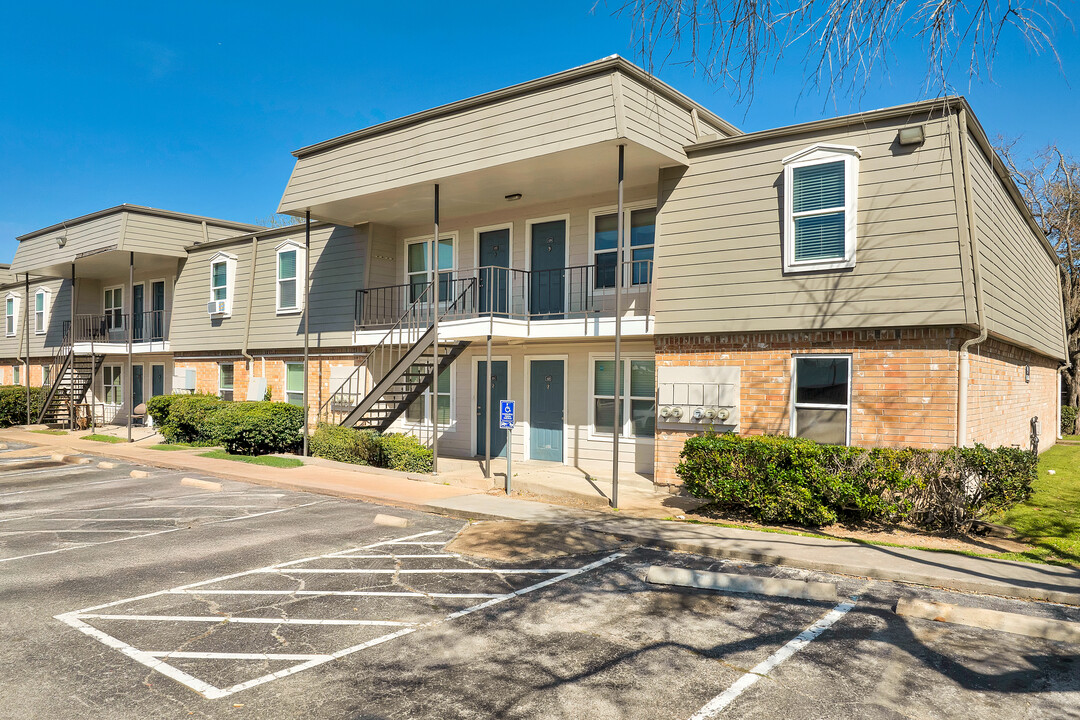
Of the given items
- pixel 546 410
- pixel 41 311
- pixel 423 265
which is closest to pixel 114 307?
pixel 41 311

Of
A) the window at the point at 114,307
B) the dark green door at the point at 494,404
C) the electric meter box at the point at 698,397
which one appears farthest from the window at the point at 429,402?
the window at the point at 114,307

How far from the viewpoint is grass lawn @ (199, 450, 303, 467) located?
1548cm

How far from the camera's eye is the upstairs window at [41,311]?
2958cm

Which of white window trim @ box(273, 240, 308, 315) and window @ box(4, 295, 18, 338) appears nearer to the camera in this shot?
white window trim @ box(273, 240, 308, 315)

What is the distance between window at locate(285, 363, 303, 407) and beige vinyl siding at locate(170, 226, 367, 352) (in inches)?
25.8

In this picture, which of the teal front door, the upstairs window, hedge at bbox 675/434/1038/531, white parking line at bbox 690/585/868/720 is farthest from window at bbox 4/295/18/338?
white parking line at bbox 690/585/868/720

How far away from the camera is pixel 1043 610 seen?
625cm

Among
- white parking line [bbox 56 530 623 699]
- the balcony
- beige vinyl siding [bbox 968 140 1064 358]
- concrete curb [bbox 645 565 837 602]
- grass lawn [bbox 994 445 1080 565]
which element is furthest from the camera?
the balcony

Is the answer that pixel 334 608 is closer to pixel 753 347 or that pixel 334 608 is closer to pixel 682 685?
pixel 682 685

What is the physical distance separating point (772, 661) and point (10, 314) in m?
37.5

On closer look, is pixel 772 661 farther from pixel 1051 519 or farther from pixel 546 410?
pixel 546 410

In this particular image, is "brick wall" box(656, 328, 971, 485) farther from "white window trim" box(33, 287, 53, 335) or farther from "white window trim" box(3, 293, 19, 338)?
"white window trim" box(3, 293, 19, 338)

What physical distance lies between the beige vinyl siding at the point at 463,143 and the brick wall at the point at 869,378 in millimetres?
4187

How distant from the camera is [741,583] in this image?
22.3 ft
